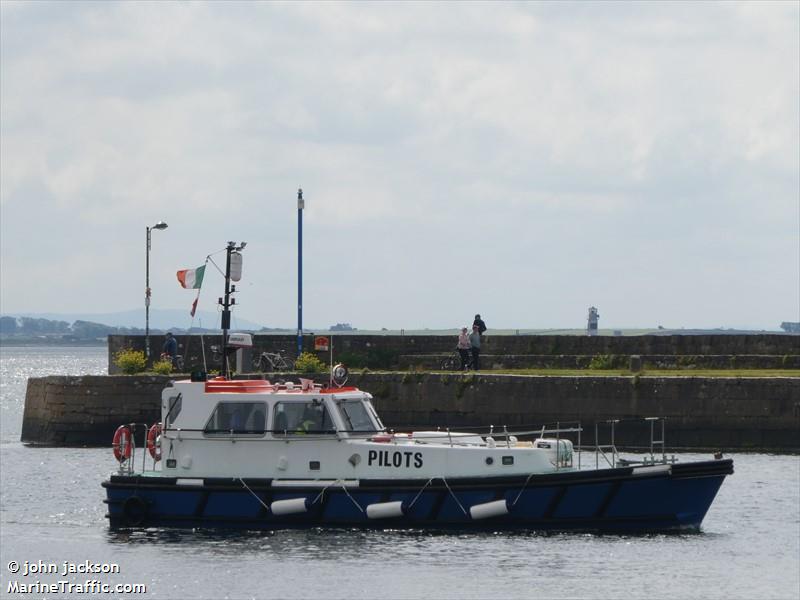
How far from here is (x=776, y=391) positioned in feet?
127

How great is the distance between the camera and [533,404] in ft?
130

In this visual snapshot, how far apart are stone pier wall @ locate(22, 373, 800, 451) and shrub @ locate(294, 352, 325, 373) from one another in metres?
1.09

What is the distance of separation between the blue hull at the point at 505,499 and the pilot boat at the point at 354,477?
0.05 feet

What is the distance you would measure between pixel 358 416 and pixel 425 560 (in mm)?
3301

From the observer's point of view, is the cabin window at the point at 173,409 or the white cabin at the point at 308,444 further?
the cabin window at the point at 173,409

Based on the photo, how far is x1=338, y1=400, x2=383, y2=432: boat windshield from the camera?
2630 centimetres

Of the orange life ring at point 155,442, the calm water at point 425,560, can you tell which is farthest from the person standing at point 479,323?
the orange life ring at point 155,442

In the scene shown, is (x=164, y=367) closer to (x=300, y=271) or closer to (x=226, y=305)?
(x=300, y=271)

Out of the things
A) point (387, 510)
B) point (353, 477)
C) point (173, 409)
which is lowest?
point (387, 510)

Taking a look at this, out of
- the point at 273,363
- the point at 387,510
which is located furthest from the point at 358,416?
the point at 273,363

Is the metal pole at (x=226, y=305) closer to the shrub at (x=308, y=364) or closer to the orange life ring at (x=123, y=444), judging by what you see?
the orange life ring at (x=123, y=444)

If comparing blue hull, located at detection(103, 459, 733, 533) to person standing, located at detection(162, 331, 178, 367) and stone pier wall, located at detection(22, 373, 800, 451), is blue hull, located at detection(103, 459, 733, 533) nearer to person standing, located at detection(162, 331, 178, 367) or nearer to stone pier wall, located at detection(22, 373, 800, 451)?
stone pier wall, located at detection(22, 373, 800, 451)

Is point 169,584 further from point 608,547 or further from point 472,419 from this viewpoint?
point 472,419

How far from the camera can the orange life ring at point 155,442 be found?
2730 cm
